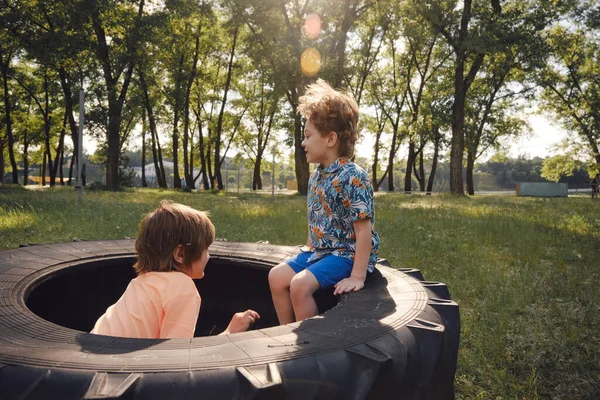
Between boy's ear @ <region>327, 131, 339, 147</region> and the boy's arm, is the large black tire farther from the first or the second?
boy's ear @ <region>327, 131, 339, 147</region>

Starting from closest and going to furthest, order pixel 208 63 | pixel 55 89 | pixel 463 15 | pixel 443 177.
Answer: pixel 463 15 → pixel 55 89 → pixel 208 63 → pixel 443 177

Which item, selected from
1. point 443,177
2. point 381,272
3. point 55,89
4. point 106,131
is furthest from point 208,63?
point 443,177

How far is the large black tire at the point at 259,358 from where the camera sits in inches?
41.0

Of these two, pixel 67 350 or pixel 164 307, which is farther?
pixel 164 307

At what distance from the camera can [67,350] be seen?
47.0 inches

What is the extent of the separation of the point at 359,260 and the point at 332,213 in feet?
1.16

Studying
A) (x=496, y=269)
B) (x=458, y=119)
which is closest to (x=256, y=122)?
(x=458, y=119)

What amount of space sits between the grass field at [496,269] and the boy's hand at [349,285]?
100 cm

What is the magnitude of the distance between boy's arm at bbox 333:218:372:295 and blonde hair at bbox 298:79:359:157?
439 millimetres

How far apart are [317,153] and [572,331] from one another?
2232mm

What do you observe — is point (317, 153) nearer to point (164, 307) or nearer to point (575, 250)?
point (164, 307)

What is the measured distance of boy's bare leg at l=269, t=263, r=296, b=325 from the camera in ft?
7.38

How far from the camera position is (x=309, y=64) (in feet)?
57.0

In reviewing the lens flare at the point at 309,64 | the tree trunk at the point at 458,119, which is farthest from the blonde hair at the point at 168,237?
the tree trunk at the point at 458,119
